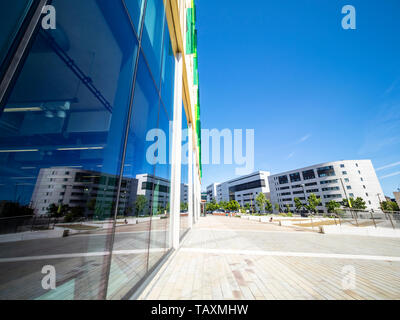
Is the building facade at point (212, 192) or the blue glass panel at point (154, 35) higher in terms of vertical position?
the building facade at point (212, 192)

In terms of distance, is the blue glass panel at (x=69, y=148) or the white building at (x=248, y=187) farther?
the white building at (x=248, y=187)

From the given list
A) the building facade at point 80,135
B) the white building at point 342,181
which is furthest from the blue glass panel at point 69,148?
the white building at point 342,181

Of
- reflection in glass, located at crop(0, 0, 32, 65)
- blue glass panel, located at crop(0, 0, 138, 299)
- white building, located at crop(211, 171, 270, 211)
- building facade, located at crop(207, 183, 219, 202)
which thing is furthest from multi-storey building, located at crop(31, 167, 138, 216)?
building facade, located at crop(207, 183, 219, 202)

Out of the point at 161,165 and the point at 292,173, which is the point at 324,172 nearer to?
the point at 292,173

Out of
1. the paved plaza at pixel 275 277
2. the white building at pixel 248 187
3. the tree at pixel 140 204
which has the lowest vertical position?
the paved plaza at pixel 275 277

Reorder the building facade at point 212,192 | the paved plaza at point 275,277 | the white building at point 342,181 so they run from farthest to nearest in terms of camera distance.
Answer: the building facade at point 212,192, the white building at point 342,181, the paved plaza at point 275,277

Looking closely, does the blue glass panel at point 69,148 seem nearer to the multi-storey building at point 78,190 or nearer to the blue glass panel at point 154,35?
the multi-storey building at point 78,190

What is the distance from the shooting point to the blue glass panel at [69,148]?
111 centimetres

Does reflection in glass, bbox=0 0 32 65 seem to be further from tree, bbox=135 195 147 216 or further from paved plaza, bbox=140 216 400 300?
paved plaza, bbox=140 216 400 300

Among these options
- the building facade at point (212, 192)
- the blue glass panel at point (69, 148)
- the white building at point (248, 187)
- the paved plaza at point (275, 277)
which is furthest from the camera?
the building facade at point (212, 192)

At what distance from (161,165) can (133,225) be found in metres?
2.16

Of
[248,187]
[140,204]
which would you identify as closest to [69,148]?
[140,204]

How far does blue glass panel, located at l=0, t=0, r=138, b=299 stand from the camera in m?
1.11
